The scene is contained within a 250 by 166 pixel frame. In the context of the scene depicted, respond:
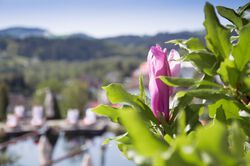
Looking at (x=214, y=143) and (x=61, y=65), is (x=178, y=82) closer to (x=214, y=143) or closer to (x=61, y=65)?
(x=214, y=143)

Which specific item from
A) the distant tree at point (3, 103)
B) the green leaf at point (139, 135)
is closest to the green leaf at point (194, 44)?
the green leaf at point (139, 135)

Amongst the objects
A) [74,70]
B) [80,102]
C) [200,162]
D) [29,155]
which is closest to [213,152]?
[200,162]

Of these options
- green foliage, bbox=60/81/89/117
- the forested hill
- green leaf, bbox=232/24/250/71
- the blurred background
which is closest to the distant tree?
the blurred background

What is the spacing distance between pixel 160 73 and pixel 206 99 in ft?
0.17

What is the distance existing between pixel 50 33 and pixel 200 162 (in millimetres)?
56520

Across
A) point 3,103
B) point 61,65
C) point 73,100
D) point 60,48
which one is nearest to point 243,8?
point 3,103

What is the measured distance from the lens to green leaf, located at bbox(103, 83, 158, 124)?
1.27ft

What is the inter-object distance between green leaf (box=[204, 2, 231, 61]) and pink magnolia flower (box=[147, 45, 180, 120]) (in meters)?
0.05

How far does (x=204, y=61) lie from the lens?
37 centimetres

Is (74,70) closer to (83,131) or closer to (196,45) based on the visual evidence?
(83,131)

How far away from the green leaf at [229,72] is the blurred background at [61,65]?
0.11 metres

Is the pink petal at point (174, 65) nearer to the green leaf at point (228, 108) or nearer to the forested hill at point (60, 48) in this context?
the green leaf at point (228, 108)

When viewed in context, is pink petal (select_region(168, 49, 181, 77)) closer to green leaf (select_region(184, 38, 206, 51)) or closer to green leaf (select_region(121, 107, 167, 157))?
green leaf (select_region(184, 38, 206, 51))

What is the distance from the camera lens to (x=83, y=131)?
8.55 metres
